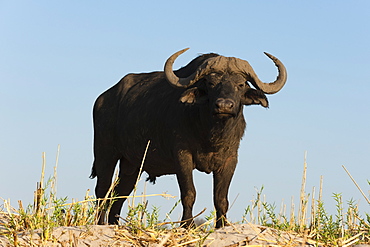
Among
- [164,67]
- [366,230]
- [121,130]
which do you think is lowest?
[366,230]

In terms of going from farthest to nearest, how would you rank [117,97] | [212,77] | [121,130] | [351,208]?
[117,97] < [121,130] < [212,77] < [351,208]

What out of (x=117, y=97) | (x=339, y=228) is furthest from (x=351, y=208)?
(x=117, y=97)

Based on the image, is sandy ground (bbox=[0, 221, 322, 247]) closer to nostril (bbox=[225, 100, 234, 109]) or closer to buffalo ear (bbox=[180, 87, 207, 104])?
nostril (bbox=[225, 100, 234, 109])

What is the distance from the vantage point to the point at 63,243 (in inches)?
193

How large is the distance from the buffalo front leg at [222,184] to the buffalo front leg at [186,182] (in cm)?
33

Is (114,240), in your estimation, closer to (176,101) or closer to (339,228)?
(339,228)

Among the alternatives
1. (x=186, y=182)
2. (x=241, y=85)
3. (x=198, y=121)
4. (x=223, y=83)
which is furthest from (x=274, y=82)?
(x=186, y=182)

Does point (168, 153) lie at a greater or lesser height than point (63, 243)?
greater

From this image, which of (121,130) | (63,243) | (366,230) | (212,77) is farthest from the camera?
(121,130)

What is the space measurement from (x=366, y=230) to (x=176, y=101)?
10.1 feet

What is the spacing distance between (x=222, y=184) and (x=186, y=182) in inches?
19.3

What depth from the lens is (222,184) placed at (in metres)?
7.69

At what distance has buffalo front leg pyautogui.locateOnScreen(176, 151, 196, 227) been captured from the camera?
7.35 metres

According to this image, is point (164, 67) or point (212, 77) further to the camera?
point (164, 67)
